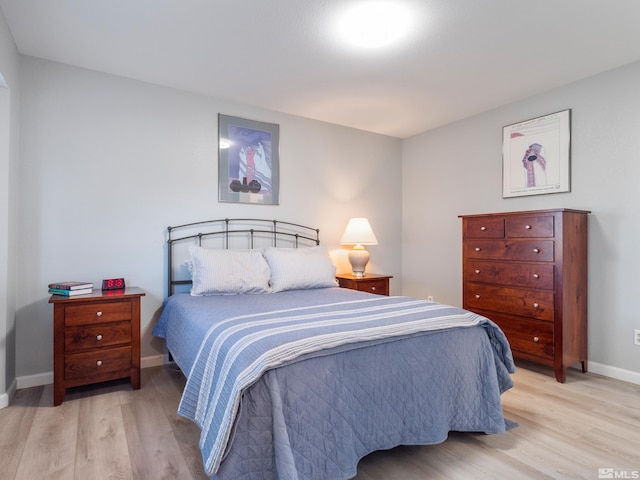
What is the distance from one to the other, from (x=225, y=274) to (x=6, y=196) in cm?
142

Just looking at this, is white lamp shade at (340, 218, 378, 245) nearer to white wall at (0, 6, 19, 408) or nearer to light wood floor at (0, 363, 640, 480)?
light wood floor at (0, 363, 640, 480)

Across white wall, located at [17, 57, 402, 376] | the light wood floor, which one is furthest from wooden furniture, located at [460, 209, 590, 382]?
white wall, located at [17, 57, 402, 376]

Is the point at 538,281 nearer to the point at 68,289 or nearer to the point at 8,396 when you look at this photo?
the point at 68,289

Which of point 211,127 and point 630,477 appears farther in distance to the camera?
point 211,127

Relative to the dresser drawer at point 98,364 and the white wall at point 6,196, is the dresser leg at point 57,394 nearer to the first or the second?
the dresser drawer at point 98,364

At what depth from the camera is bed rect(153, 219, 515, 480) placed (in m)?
1.33

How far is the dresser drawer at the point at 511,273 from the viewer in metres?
2.72

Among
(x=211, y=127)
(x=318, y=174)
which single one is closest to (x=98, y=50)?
(x=211, y=127)

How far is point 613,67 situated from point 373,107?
1.88m

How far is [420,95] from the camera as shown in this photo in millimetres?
3223

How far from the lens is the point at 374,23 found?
215 cm

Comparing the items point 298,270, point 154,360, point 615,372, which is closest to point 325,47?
point 298,270

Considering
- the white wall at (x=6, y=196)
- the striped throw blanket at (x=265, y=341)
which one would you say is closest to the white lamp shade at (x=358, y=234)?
the striped throw blanket at (x=265, y=341)

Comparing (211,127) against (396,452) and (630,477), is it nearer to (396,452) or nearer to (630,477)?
(396,452)
